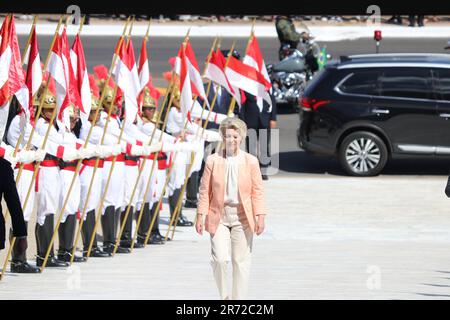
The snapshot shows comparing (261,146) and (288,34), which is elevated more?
(288,34)

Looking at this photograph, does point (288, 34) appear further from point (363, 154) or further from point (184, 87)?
point (184, 87)

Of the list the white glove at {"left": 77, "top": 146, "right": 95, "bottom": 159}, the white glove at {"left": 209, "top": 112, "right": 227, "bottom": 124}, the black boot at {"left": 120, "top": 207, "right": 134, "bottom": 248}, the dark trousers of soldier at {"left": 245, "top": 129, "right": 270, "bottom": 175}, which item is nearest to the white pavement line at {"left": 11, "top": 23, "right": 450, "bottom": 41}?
the dark trousers of soldier at {"left": 245, "top": 129, "right": 270, "bottom": 175}

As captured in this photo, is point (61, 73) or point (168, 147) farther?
point (168, 147)

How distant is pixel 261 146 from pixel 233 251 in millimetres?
10623

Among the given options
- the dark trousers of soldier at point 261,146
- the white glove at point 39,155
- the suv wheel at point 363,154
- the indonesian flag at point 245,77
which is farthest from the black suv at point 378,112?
the white glove at point 39,155

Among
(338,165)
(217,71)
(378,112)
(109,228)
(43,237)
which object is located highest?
(217,71)

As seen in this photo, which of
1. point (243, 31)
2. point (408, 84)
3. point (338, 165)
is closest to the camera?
point (408, 84)

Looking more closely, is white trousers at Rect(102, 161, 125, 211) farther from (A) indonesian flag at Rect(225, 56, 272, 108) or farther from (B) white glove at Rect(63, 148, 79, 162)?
(A) indonesian flag at Rect(225, 56, 272, 108)

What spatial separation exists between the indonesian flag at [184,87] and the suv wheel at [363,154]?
5.31 meters

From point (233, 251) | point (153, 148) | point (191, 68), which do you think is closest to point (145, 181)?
point (153, 148)

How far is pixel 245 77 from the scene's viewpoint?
17.2m

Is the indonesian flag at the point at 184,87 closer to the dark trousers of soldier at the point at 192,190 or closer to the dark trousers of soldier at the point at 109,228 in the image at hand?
the dark trousers of soldier at the point at 109,228

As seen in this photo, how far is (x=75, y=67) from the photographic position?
14.2 m

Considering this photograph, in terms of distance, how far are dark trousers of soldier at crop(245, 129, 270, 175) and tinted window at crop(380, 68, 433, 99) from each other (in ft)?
5.69
